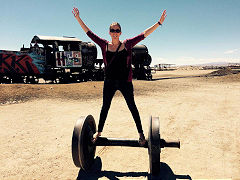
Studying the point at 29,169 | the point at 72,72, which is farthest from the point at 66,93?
the point at 29,169

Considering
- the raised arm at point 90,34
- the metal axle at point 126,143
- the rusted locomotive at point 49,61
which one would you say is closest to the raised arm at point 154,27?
the raised arm at point 90,34

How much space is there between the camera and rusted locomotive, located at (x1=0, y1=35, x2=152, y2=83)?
51.3ft

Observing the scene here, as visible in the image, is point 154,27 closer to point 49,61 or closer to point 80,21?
point 80,21

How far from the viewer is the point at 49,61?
16.3 metres

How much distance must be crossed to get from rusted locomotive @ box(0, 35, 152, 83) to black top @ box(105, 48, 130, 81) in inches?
570

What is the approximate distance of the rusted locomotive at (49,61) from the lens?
51.3 ft

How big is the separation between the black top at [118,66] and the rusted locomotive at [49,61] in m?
14.5

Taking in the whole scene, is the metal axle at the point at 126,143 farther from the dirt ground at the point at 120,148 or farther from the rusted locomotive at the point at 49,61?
the rusted locomotive at the point at 49,61

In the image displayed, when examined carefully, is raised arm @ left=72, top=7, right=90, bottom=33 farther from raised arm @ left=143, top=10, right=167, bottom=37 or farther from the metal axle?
the metal axle

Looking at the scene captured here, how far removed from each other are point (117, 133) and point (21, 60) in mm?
14611

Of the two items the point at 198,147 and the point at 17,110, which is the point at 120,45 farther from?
the point at 17,110

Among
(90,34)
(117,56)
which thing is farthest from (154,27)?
(90,34)

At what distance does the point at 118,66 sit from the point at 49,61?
15.3 m

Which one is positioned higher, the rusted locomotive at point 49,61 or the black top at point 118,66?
the rusted locomotive at point 49,61
